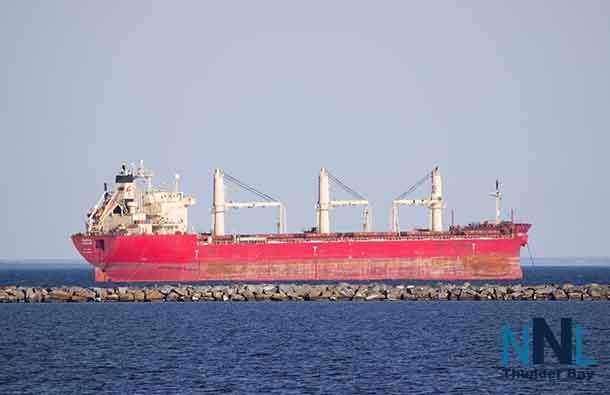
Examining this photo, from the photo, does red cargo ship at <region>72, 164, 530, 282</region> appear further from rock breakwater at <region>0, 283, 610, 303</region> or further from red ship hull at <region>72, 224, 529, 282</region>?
rock breakwater at <region>0, 283, 610, 303</region>

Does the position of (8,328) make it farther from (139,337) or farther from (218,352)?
(218,352)

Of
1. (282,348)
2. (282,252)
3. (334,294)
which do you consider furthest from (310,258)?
(282,348)

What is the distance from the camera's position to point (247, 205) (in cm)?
7888

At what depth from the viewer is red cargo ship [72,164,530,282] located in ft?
231

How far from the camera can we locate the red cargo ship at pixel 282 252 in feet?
231

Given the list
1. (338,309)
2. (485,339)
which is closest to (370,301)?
(338,309)

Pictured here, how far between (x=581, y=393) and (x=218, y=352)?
11.6 meters

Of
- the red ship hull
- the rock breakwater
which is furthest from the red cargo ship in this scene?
the rock breakwater

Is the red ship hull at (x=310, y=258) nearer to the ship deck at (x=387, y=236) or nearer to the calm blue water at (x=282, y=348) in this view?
the ship deck at (x=387, y=236)

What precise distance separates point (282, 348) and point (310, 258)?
35244mm

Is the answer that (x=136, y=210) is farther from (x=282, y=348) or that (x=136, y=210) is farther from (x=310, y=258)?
(x=282, y=348)

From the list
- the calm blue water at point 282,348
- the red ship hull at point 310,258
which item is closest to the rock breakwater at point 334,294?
the calm blue water at point 282,348

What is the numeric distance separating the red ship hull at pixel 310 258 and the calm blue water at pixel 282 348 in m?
16.8

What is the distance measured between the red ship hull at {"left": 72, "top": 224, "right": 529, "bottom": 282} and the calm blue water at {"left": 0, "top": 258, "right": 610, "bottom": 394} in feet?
55.1
